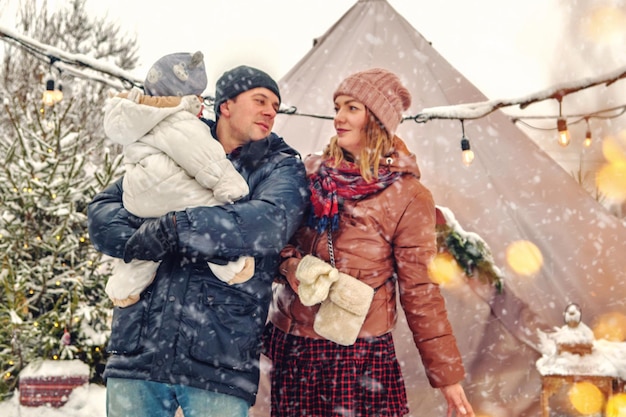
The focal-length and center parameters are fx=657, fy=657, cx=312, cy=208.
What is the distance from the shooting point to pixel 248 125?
232 centimetres

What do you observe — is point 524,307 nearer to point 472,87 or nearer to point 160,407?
point 472,87

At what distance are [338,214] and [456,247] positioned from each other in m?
2.76

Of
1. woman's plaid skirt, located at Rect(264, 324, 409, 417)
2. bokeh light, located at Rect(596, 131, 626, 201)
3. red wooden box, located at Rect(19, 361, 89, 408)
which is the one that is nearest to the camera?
woman's plaid skirt, located at Rect(264, 324, 409, 417)

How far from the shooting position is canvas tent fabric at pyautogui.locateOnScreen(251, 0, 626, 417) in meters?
4.89

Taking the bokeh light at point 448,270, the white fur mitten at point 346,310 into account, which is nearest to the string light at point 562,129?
the bokeh light at point 448,270

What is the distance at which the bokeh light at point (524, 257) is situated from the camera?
4.98 m

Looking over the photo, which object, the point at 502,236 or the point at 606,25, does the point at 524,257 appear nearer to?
the point at 502,236

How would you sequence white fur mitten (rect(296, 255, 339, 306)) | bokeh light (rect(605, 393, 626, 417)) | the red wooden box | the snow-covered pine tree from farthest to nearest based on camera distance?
the snow-covered pine tree, the red wooden box, bokeh light (rect(605, 393, 626, 417)), white fur mitten (rect(296, 255, 339, 306))

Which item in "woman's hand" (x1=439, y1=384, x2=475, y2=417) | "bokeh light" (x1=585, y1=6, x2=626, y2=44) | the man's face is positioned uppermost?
"bokeh light" (x1=585, y1=6, x2=626, y2=44)

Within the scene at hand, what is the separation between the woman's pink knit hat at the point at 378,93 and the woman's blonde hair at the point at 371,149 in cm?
2

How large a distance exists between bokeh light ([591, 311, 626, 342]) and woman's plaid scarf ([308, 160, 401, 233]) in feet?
10.9

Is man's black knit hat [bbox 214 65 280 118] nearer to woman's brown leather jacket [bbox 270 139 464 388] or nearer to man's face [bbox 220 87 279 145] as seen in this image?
man's face [bbox 220 87 279 145]

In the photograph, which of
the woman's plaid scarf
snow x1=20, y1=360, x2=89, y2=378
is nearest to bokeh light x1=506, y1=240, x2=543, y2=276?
the woman's plaid scarf

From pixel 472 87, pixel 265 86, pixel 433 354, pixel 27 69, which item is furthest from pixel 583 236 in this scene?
pixel 27 69
